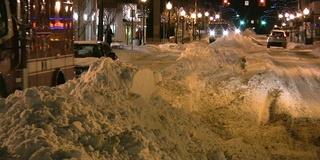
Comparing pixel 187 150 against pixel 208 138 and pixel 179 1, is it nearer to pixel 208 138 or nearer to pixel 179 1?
pixel 208 138

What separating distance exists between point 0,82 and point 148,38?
6196 centimetres

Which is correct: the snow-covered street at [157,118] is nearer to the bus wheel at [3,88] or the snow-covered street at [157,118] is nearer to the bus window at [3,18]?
the bus wheel at [3,88]

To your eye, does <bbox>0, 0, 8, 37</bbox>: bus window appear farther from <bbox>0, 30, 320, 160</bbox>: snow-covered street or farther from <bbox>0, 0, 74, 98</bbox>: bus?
<bbox>0, 30, 320, 160</bbox>: snow-covered street

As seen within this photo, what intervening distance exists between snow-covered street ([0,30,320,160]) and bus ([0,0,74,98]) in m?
1.52

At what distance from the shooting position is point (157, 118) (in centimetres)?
939

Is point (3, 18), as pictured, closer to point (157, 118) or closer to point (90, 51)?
point (157, 118)

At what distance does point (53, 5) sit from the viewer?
13711 millimetres

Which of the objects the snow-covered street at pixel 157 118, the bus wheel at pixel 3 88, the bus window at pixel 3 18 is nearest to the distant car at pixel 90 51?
the snow-covered street at pixel 157 118

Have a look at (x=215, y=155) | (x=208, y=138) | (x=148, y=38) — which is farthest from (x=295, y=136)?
(x=148, y=38)

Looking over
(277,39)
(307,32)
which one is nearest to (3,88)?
(277,39)

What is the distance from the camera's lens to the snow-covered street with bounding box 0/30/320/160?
20.6 feet

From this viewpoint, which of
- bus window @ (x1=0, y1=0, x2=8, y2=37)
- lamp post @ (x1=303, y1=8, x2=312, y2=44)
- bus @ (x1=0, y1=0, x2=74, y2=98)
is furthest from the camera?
lamp post @ (x1=303, y1=8, x2=312, y2=44)

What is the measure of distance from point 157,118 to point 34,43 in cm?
408

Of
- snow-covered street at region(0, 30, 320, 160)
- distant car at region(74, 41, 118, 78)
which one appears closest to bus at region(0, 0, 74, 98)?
snow-covered street at region(0, 30, 320, 160)
